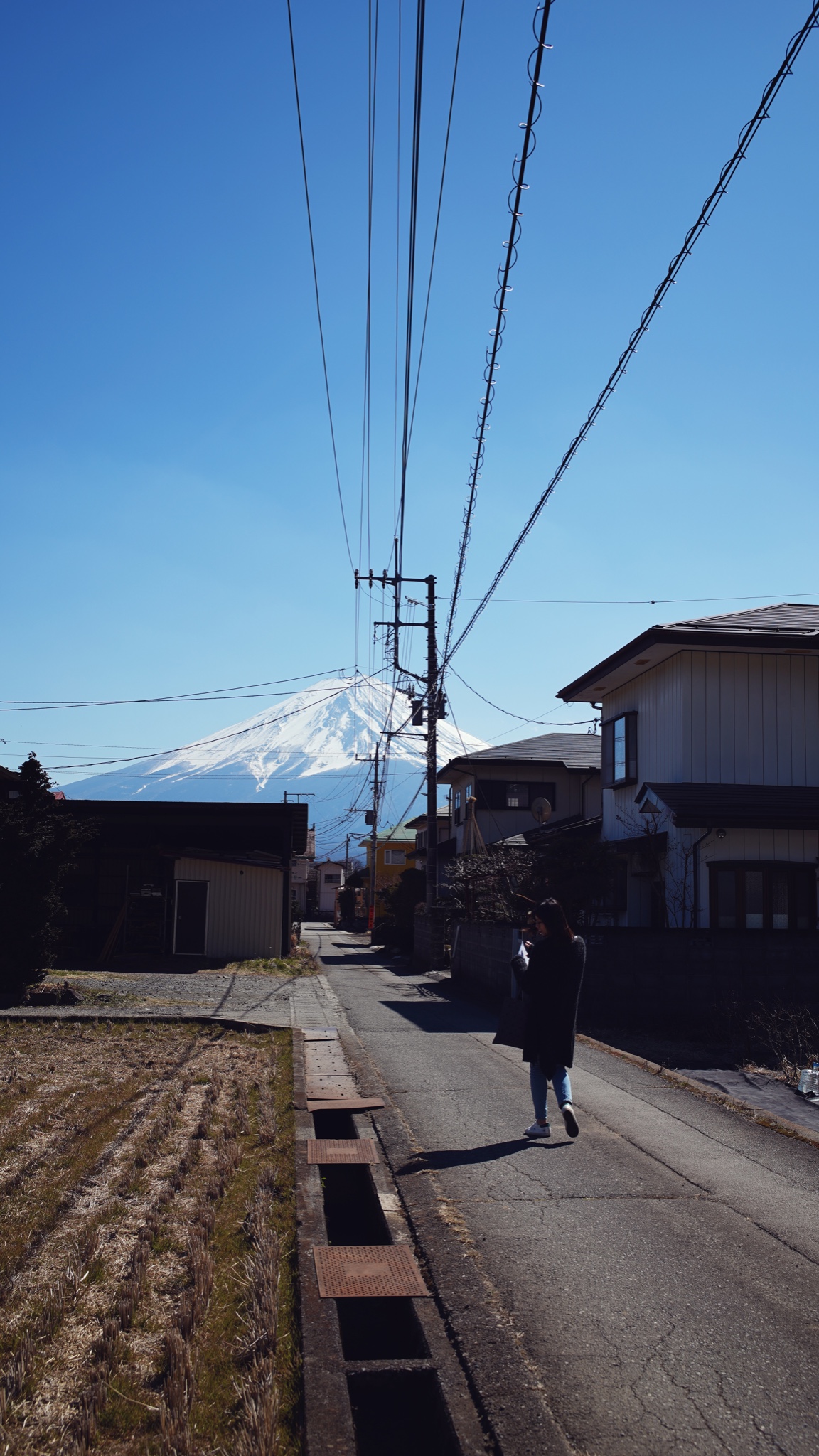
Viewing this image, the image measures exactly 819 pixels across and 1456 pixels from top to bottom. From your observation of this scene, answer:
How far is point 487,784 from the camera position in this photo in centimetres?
3434

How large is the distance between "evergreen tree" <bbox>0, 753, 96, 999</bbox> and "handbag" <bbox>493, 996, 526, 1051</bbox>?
35.6 feet

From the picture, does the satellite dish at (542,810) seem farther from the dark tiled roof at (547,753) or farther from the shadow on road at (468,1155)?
the shadow on road at (468,1155)

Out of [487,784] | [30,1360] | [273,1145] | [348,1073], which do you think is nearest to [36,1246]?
[30,1360]

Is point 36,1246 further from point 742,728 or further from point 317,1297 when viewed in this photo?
point 742,728

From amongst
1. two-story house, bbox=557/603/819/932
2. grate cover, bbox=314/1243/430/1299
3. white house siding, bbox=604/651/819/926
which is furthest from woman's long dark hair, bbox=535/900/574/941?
white house siding, bbox=604/651/819/926

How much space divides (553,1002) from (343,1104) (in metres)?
2.19

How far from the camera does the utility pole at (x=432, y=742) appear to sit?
25.5 metres

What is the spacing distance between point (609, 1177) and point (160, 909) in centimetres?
2066

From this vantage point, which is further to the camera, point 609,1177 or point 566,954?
point 566,954

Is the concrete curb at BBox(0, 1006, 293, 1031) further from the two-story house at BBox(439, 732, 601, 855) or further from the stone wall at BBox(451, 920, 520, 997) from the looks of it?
the two-story house at BBox(439, 732, 601, 855)

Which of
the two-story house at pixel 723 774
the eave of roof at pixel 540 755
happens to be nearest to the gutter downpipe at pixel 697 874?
the two-story house at pixel 723 774

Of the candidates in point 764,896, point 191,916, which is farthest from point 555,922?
point 191,916

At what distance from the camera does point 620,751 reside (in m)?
20.4

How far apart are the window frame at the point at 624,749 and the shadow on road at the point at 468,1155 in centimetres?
1261
